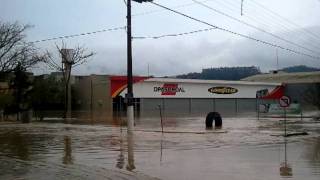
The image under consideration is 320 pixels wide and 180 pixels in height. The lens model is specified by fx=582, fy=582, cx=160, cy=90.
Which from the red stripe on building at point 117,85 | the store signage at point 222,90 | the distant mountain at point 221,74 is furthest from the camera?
the distant mountain at point 221,74

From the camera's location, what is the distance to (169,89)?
90.8 meters

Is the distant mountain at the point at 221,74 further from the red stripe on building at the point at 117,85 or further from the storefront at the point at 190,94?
the red stripe on building at the point at 117,85

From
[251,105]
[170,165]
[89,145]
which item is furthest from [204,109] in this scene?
[170,165]

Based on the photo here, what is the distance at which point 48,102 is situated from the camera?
8000 cm

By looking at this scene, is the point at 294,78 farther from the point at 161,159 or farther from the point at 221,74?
the point at 161,159

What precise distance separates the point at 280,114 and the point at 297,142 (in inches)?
1452

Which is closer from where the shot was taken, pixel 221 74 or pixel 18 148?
pixel 18 148

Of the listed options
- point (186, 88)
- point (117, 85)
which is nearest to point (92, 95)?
point (117, 85)

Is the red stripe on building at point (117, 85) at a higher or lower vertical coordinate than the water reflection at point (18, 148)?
higher

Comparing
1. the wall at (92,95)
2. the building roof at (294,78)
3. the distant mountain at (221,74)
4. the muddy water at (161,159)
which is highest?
the distant mountain at (221,74)

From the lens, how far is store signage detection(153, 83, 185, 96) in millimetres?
89375

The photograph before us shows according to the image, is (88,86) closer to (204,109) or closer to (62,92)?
(62,92)

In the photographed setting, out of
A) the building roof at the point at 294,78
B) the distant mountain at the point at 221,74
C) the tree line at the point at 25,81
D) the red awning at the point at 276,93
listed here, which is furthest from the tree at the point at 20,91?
the red awning at the point at 276,93

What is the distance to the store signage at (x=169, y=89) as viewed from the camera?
8938 cm
